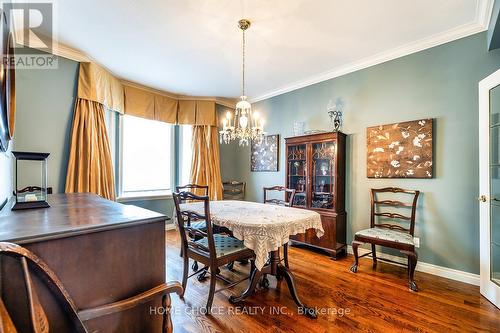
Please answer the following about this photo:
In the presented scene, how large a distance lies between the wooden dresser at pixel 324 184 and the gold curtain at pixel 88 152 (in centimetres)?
277

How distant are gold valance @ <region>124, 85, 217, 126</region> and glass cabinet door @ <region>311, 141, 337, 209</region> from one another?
224 centimetres

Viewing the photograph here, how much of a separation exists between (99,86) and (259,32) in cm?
230

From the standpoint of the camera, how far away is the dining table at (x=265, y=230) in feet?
5.75

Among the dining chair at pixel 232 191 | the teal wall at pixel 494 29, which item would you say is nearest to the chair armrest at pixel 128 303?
the teal wall at pixel 494 29

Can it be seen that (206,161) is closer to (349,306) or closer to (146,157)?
(146,157)

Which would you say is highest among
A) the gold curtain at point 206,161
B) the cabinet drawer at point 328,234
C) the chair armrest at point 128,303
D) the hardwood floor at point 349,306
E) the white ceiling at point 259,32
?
the white ceiling at point 259,32

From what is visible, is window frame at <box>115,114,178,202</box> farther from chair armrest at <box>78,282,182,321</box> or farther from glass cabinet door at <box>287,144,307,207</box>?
chair armrest at <box>78,282,182,321</box>

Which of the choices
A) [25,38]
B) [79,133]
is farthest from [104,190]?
[25,38]

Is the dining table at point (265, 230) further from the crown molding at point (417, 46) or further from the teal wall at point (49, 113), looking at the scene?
the crown molding at point (417, 46)

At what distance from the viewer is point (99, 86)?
3.14 meters

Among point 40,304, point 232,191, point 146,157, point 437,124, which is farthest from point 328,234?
point 146,157

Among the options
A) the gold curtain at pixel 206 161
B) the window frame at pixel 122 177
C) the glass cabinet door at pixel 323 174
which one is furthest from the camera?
the gold curtain at pixel 206 161

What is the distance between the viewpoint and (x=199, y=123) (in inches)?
177

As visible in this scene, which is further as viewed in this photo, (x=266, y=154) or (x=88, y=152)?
(x=266, y=154)
